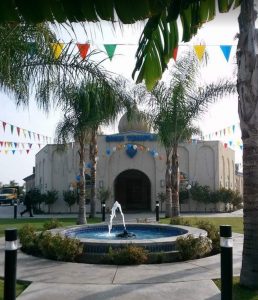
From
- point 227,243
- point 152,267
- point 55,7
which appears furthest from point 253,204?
point 55,7

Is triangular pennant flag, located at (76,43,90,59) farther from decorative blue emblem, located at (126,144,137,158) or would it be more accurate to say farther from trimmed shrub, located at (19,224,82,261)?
decorative blue emblem, located at (126,144,137,158)

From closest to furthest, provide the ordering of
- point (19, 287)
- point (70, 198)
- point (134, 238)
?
point (19, 287) → point (134, 238) → point (70, 198)

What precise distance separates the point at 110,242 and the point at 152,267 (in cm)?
156

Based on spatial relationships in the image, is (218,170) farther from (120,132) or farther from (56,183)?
(56,183)

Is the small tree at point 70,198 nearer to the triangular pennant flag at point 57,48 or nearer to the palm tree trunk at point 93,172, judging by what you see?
the palm tree trunk at point 93,172

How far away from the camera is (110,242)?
11.1 metres

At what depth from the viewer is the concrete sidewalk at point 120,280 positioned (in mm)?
7516

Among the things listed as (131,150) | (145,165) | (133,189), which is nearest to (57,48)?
(131,150)

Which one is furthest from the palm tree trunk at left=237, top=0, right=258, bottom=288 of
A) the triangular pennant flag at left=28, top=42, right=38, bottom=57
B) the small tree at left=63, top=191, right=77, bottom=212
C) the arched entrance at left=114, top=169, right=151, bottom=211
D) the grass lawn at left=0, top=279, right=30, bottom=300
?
the arched entrance at left=114, top=169, right=151, bottom=211

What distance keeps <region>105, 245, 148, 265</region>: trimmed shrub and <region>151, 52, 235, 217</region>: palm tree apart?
1213 centimetres

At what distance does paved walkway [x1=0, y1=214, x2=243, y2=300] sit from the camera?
7.52 meters

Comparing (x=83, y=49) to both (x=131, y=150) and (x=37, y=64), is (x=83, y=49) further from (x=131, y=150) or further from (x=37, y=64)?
(x=131, y=150)

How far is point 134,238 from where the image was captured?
13.7 metres

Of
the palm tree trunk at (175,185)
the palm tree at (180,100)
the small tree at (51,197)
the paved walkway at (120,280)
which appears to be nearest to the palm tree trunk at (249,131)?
the paved walkway at (120,280)
